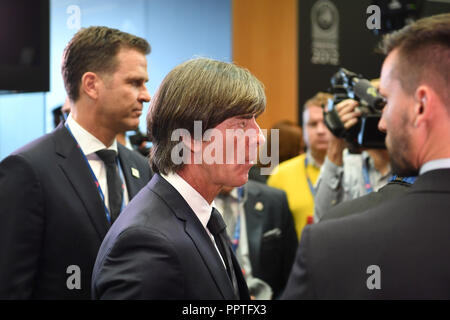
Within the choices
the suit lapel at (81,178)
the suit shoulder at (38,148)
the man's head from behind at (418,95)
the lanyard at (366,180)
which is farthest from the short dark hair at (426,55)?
the lanyard at (366,180)

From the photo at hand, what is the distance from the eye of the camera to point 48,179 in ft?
5.83

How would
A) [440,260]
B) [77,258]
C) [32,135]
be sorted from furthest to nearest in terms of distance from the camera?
[32,135], [77,258], [440,260]

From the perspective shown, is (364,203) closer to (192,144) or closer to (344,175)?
(192,144)

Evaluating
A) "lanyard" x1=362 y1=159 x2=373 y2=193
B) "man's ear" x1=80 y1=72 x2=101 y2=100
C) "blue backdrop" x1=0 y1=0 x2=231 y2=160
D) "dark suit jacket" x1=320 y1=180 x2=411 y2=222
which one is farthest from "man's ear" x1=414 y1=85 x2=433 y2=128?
"blue backdrop" x1=0 y1=0 x2=231 y2=160

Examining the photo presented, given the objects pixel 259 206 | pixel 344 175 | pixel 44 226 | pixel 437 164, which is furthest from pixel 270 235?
pixel 437 164

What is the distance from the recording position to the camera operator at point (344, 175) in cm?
261

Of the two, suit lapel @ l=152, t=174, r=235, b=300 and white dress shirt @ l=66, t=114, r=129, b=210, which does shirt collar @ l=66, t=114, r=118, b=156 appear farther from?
suit lapel @ l=152, t=174, r=235, b=300

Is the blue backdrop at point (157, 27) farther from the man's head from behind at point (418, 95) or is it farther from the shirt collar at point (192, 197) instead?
the man's head from behind at point (418, 95)

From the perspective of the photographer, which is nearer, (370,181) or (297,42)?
(370,181)

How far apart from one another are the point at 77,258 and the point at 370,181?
153 centimetres

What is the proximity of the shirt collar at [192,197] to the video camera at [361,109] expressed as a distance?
99 cm
